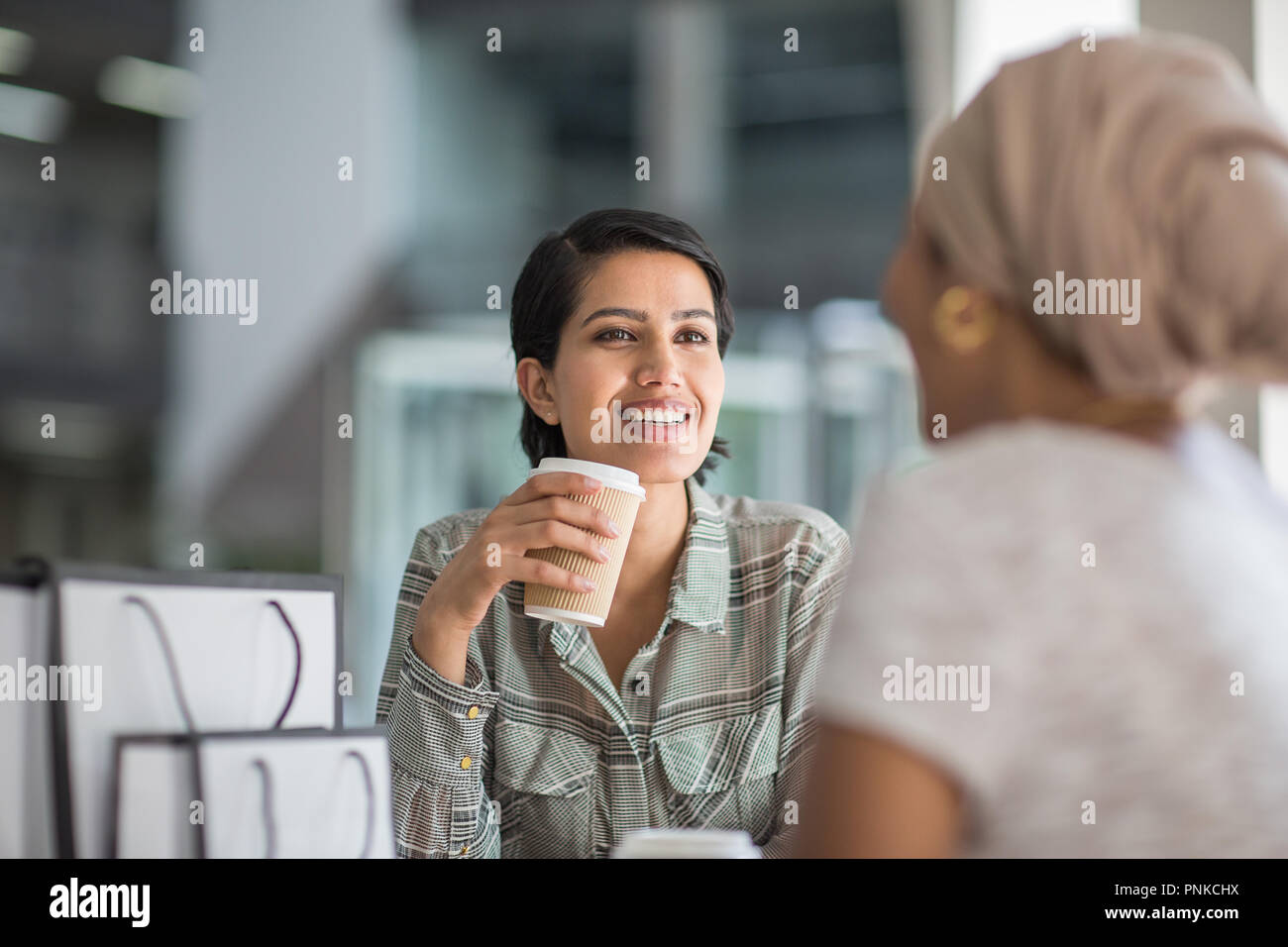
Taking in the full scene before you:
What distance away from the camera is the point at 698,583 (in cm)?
150

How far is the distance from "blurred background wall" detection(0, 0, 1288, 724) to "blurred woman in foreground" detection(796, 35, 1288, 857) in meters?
6.17

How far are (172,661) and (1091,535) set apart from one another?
0.60 m

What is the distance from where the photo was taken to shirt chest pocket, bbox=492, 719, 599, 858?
138 cm

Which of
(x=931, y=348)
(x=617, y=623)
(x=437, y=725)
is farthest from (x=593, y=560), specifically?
(x=931, y=348)

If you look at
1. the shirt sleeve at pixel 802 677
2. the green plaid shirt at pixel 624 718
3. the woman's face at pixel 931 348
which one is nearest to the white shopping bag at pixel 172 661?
the green plaid shirt at pixel 624 718

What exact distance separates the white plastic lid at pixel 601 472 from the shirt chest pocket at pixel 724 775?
0.35m

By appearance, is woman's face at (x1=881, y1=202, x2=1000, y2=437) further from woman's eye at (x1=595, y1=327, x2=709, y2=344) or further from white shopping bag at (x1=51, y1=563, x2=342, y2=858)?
woman's eye at (x1=595, y1=327, x2=709, y2=344)

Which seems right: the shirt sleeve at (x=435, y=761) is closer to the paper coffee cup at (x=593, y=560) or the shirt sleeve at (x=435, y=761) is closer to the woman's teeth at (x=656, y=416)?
the paper coffee cup at (x=593, y=560)

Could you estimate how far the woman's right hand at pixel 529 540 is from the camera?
1188mm

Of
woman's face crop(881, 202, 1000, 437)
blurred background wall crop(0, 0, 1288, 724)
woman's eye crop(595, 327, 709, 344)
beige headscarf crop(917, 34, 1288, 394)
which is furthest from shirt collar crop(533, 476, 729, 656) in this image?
blurred background wall crop(0, 0, 1288, 724)

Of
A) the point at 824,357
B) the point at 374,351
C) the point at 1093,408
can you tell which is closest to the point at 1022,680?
the point at 1093,408

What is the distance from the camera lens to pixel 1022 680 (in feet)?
2.13
